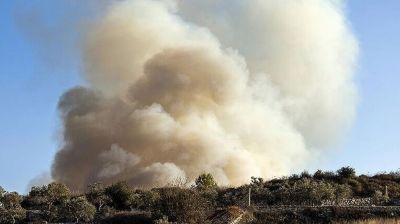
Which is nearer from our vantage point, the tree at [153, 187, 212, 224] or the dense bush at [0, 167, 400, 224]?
the tree at [153, 187, 212, 224]

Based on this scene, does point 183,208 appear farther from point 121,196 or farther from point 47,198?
point 47,198

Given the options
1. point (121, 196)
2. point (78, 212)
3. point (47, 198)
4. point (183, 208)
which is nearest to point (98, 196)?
point (121, 196)

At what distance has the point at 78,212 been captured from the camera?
98.9 feet

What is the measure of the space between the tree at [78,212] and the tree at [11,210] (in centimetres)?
252

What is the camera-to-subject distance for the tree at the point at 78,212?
30.1 metres

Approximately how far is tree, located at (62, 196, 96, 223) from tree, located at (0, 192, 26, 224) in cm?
252

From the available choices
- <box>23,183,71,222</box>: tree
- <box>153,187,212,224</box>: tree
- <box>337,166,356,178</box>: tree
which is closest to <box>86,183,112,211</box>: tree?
<box>23,183,71,222</box>: tree

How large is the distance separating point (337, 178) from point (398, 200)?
7.14 m

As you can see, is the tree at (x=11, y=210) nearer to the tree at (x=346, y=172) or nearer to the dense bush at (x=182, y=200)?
the dense bush at (x=182, y=200)

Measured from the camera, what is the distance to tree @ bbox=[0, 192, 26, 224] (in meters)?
31.3

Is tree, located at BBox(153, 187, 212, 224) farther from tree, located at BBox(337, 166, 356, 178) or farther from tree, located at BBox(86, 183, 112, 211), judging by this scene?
tree, located at BBox(337, 166, 356, 178)

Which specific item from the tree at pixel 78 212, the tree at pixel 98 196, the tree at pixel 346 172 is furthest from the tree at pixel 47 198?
the tree at pixel 346 172

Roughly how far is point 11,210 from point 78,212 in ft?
13.5

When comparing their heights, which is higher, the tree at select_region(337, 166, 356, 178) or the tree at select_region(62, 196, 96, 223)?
the tree at select_region(337, 166, 356, 178)
